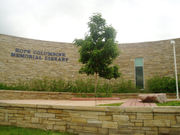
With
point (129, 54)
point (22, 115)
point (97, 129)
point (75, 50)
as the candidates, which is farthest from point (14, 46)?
point (97, 129)

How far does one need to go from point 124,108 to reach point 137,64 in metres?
8.57

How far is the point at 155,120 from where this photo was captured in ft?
14.0

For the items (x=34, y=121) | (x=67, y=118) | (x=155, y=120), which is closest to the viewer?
(x=155, y=120)

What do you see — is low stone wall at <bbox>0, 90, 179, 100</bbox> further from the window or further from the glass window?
the glass window

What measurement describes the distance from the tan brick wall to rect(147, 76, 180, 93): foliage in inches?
45.7

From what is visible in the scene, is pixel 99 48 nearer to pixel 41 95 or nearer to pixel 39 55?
pixel 41 95

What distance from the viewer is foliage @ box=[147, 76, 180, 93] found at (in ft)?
33.2

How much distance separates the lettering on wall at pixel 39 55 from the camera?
12066 mm

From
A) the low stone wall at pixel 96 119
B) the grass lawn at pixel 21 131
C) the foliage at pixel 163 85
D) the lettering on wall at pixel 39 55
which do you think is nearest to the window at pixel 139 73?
the foliage at pixel 163 85

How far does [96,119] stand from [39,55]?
9.32 m

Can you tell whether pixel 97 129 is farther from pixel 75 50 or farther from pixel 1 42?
pixel 1 42

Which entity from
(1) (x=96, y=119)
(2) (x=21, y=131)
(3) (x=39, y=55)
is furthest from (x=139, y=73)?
(2) (x=21, y=131)

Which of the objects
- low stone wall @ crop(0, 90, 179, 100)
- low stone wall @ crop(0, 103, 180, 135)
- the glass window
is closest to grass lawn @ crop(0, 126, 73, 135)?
low stone wall @ crop(0, 103, 180, 135)

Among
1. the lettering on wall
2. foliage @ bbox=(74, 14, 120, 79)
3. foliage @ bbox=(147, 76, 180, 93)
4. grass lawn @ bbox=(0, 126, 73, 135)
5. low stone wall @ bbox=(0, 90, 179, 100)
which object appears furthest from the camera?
the lettering on wall
